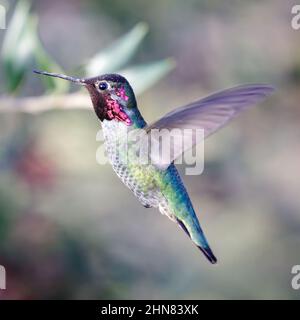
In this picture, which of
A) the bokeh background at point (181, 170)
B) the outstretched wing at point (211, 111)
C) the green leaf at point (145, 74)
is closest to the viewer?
the outstretched wing at point (211, 111)

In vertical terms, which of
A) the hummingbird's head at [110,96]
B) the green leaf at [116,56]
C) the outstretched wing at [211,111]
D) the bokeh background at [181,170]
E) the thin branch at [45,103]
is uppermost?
the bokeh background at [181,170]

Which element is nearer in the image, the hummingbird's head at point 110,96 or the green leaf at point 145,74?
the hummingbird's head at point 110,96

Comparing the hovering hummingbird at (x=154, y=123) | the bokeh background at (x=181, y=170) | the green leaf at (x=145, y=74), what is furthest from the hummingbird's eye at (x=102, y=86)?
the bokeh background at (x=181, y=170)

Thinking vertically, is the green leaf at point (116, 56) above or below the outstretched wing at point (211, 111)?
above

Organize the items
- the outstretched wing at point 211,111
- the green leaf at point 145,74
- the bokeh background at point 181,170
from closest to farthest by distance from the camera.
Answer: the outstretched wing at point 211,111 → the green leaf at point 145,74 → the bokeh background at point 181,170

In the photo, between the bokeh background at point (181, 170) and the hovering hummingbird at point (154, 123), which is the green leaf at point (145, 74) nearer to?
the hovering hummingbird at point (154, 123)

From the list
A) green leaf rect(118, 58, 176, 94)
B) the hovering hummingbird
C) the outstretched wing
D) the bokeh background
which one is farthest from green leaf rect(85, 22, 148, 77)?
the bokeh background

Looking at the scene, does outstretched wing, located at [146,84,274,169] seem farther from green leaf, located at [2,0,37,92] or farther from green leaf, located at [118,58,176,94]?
green leaf, located at [2,0,37,92]
